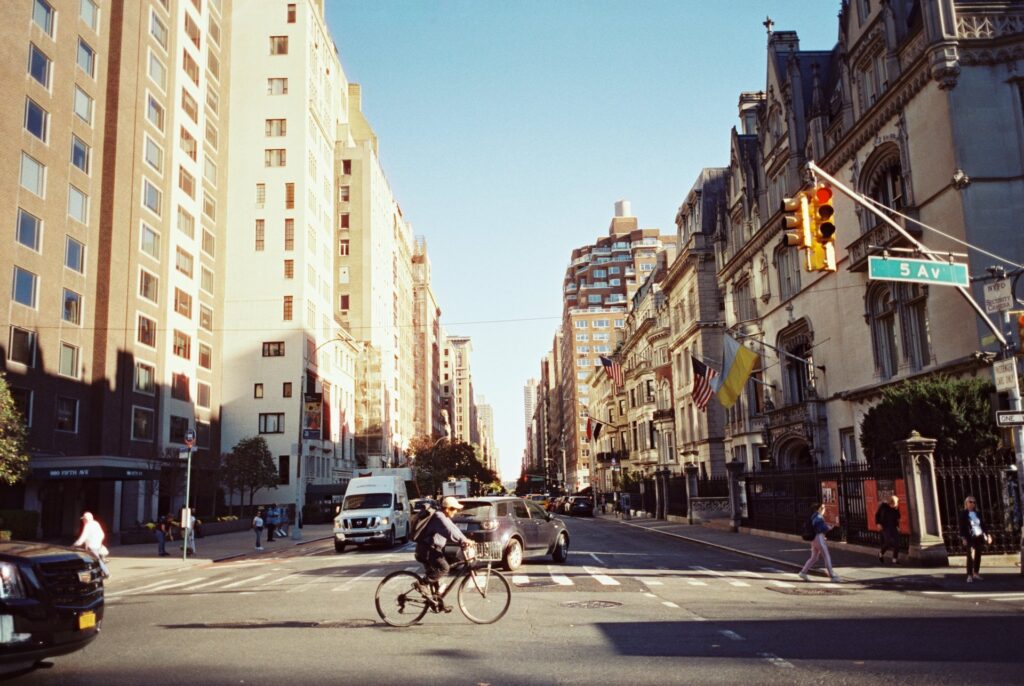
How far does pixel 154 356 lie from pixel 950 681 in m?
53.6

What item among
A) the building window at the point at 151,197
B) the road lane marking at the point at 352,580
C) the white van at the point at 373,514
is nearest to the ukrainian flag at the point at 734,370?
the white van at the point at 373,514

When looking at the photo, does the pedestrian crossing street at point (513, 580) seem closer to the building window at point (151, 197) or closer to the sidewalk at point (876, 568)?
the sidewalk at point (876, 568)

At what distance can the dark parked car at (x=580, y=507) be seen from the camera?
6681 centimetres

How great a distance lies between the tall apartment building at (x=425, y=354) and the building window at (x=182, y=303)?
81.4m

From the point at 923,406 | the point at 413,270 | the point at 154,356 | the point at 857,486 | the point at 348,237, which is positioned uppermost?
the point at 413,270

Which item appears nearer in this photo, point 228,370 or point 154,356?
point 154,356

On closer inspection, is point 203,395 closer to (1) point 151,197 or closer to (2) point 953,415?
(1) point 151,197

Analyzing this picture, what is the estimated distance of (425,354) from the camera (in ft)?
528

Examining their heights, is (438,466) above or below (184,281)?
below

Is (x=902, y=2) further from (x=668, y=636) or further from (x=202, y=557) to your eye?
(x=202, y=557)

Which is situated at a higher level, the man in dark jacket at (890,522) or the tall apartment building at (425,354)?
the tall apartment building at (425,354)

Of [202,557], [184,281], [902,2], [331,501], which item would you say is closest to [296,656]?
[202,557]

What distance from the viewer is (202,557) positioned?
30.4 meters

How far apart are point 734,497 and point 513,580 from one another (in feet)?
77.9
